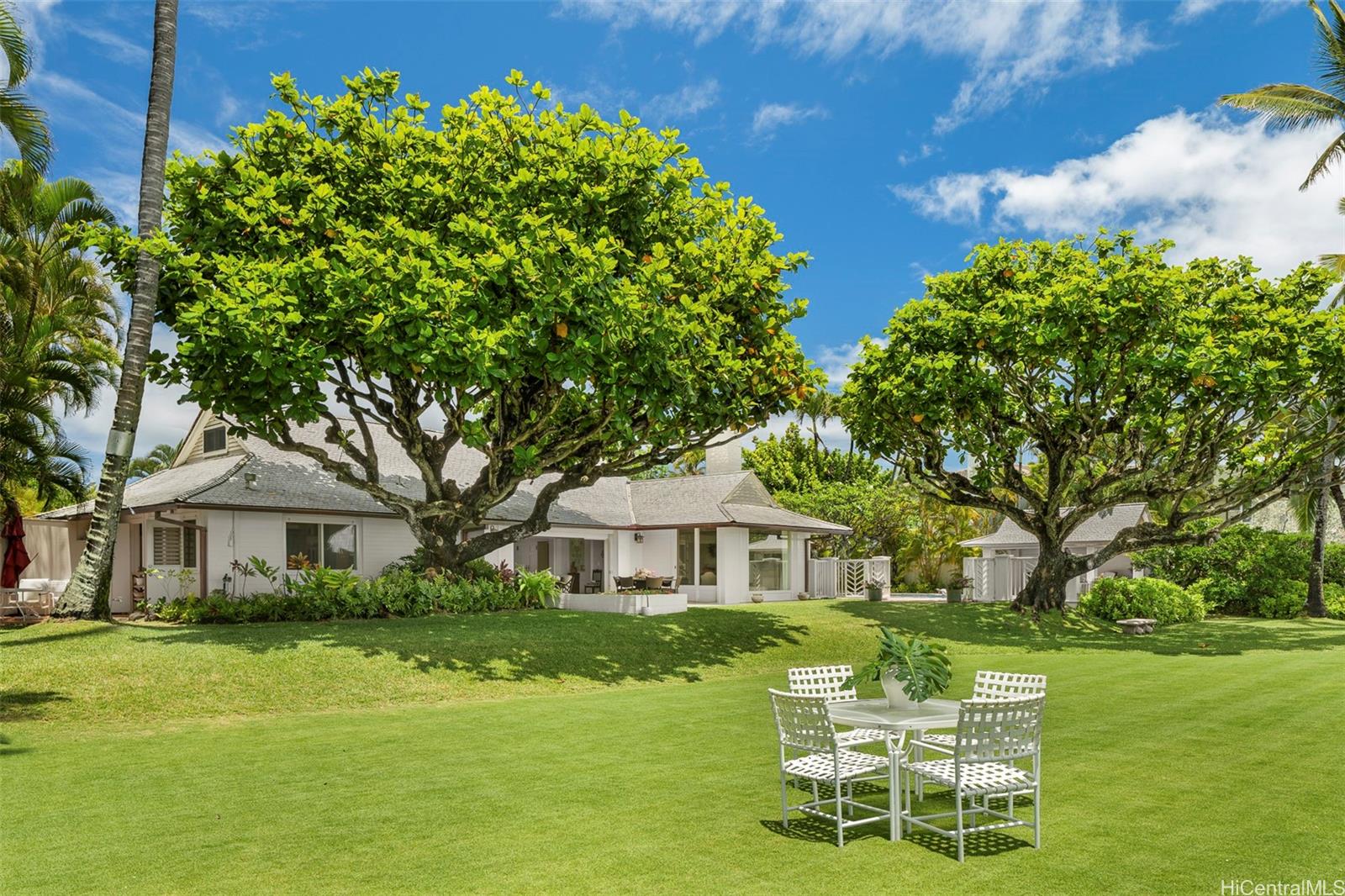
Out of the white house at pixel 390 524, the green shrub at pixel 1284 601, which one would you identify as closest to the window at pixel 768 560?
the white house at pixel 390 524

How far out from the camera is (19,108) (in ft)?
64.6

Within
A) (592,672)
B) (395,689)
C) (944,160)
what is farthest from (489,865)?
(944,160)

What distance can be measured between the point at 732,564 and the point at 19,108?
72.0 feet

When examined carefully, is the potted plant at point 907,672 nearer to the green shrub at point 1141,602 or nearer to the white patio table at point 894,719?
the white patio table at point 894,719

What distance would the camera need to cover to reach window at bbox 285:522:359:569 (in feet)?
79.8

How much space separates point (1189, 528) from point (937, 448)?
30.4ft

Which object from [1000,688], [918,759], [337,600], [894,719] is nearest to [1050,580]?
[337,600]

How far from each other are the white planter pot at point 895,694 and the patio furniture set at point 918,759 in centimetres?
3

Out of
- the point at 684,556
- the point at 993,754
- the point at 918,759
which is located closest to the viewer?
the point at 993,754

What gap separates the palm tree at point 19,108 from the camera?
19.1 metres

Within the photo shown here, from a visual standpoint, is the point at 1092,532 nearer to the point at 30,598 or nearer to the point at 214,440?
the point at 214,440

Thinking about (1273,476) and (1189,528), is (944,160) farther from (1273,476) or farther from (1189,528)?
(1189,528)

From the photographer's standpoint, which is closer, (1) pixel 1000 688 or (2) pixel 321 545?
(1) pixel 1000 688

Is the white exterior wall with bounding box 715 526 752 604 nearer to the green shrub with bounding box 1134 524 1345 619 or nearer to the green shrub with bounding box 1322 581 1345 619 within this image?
the green shrub with bounding box 1134 524 1345 619
